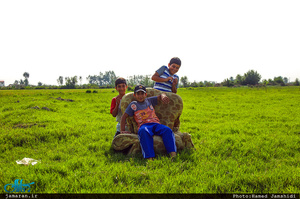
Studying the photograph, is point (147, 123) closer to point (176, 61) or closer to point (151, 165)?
point (151, 165)

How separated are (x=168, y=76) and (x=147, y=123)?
4.66 feet

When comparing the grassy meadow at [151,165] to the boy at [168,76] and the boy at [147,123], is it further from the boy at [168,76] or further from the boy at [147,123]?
the boy at [168,76]

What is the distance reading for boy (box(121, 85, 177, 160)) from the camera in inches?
170

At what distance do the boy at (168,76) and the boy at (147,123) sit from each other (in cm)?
44

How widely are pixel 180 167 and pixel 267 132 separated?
484 cm

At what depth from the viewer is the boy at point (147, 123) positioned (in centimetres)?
431

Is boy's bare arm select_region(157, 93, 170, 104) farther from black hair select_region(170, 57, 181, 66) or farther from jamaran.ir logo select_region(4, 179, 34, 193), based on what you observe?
jamaran.ir logo select_region(4, 179, 34, 193)

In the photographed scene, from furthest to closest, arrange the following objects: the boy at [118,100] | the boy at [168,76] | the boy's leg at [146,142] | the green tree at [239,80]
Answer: the green tree at [239,80], the boy at [118,100], the boy at [168,76], the boy's leg at [146,142]

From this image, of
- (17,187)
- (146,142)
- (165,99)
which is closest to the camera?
(17,187)

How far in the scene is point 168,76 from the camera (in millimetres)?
5332

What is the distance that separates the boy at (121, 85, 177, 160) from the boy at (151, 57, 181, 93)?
1.46ft

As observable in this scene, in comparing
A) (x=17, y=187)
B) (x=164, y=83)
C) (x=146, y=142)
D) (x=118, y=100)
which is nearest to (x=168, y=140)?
(x=146, y=142)

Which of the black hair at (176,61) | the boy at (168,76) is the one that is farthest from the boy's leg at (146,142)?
the black hair at (176,61)

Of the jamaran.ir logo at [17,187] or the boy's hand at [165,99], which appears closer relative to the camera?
the jamaran.ir logo at [17,187]
